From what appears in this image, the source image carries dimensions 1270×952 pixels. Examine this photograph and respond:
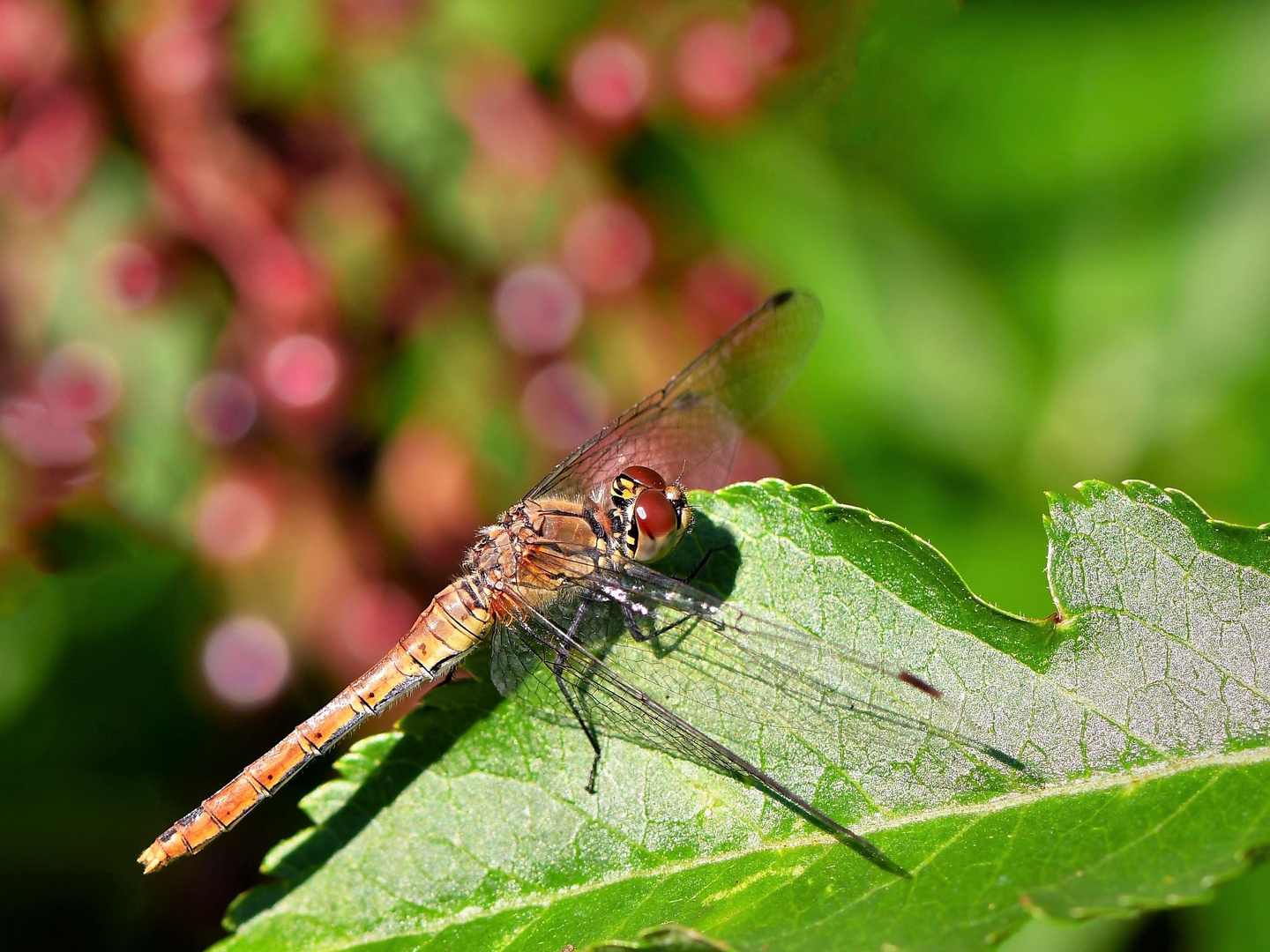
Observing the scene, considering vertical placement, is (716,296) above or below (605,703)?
above

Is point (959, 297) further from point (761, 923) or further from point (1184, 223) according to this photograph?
point (761, 923)

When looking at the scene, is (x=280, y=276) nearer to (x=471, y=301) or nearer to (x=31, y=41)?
(x=471, y=301)

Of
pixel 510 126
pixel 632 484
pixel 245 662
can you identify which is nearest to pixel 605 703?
pixel 632 484


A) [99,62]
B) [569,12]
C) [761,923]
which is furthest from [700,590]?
[99,62]

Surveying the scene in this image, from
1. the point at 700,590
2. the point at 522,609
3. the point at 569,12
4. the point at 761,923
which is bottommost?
the point at 761,923

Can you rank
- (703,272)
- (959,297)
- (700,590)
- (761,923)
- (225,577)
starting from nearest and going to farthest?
(761,923) → (700,590) → (225,577) → (703,272) → (959,297)

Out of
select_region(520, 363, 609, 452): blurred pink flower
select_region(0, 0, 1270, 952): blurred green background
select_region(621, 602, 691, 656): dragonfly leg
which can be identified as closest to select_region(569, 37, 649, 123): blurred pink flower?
select_region(0, 0, 1270, 952): blurred green background
